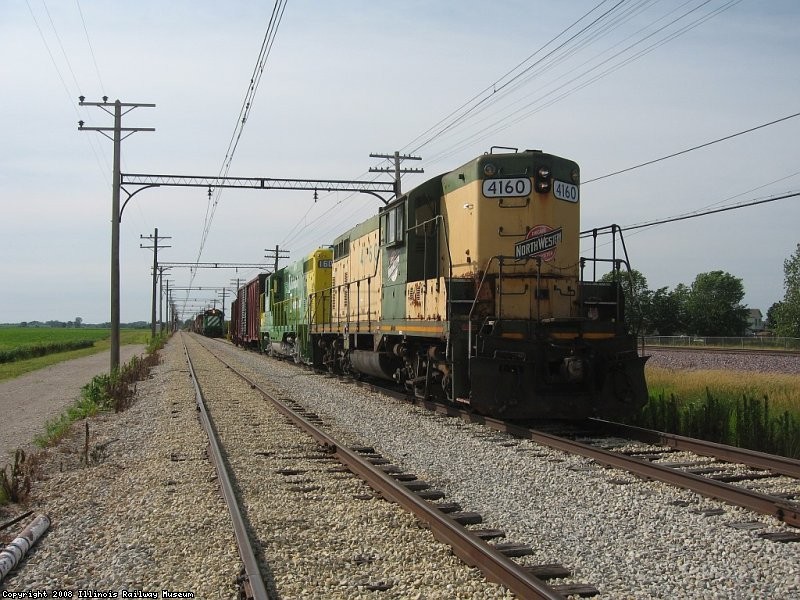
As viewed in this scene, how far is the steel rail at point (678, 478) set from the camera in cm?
529

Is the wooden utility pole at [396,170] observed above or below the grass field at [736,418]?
above

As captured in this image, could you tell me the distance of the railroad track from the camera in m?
3.91

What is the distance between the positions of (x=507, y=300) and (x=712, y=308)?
268 ft

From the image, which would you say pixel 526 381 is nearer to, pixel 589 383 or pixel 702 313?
pixel 589 383

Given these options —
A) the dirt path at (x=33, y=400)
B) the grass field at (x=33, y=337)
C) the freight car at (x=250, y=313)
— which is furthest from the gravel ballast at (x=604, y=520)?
the grass field at (x=33, y=337)

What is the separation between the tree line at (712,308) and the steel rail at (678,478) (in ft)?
172

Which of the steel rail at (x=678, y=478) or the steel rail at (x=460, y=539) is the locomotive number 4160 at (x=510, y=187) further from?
the steel rail at (x=460, y=539)

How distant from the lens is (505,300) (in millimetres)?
10039

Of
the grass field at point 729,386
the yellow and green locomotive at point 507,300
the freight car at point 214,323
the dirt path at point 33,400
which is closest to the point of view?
the yellow and green locomotive at point 507,300

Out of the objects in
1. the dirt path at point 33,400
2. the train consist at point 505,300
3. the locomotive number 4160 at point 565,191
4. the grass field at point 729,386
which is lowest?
the dirt path at point 33,400

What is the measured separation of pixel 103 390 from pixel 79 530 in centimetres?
1162

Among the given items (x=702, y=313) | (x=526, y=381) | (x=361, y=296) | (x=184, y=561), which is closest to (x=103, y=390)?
(x=361, y=296)

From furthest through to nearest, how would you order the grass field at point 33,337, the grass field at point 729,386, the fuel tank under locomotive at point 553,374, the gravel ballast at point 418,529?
the grass field at point 33,337, the grass field at point 729,386, the fuel tank under locomotive at point 553,374, the gravel ballast at point 418,529

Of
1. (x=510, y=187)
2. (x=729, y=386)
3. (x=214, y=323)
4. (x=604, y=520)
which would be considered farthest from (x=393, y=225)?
(x=214, y=323)
